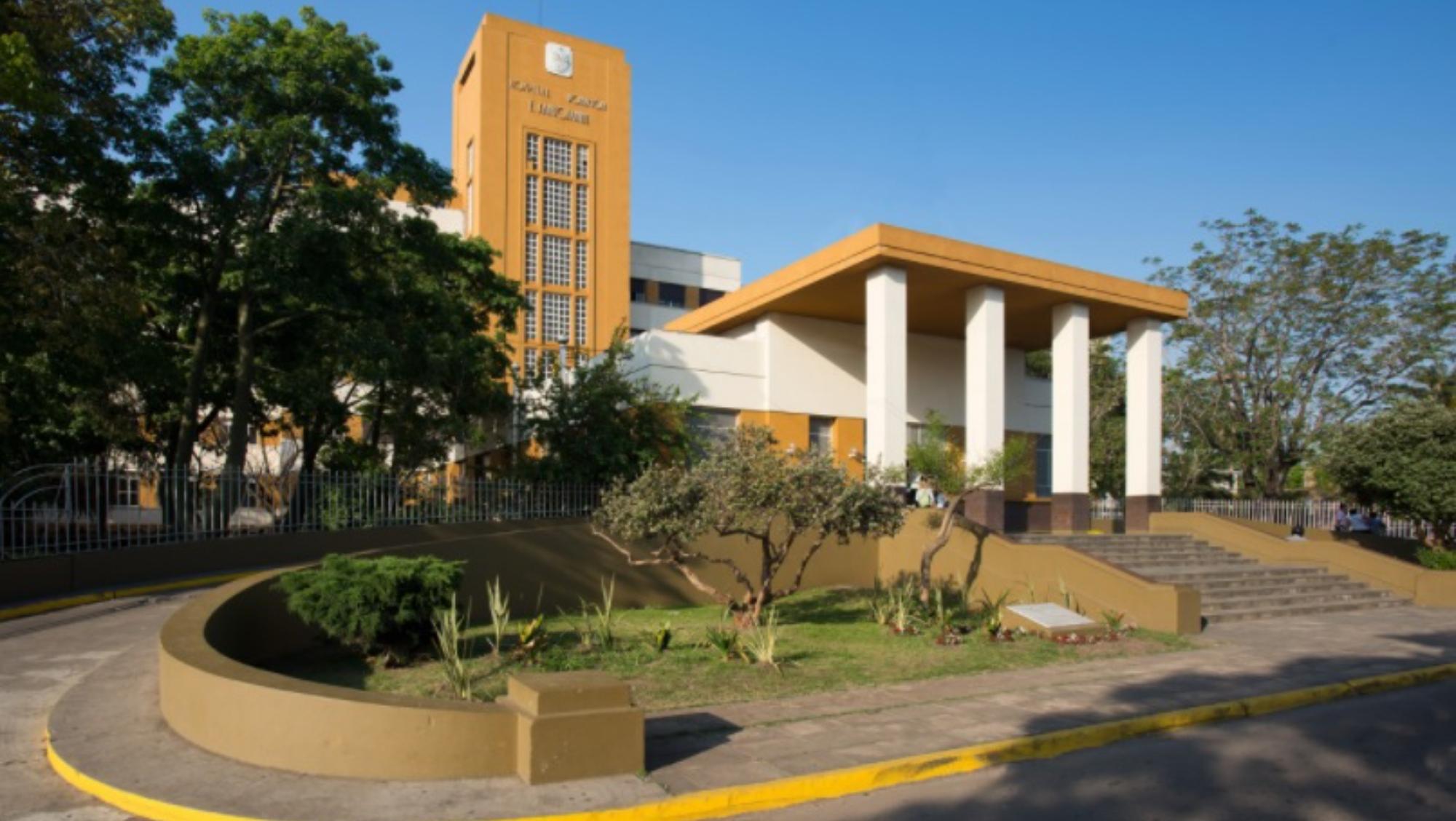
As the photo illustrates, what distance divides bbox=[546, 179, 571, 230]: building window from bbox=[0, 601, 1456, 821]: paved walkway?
3314cm

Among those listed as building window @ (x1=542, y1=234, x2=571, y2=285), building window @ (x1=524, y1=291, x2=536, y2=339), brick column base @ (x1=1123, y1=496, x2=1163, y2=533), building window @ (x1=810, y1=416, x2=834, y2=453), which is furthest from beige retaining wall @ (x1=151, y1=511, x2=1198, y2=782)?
building window @ (x1=542, y1=234, x2=571, y2=285)

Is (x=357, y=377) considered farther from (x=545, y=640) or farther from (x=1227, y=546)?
(x=1227, y=546)

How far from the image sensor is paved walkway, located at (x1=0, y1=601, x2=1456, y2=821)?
6.01 metres

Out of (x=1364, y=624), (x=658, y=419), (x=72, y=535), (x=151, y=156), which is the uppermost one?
(x=151, y=156)

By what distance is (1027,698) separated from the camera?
9.35m

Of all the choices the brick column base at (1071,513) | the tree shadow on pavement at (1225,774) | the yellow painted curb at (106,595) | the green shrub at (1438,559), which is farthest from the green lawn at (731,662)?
the green shrub at (1438,559)

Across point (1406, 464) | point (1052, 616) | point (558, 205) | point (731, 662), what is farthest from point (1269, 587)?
point (558, 205)

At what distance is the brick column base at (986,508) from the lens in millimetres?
19859

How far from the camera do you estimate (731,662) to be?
10.6m

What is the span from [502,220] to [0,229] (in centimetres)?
2861

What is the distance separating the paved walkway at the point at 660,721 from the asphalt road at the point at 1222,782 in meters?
0.55

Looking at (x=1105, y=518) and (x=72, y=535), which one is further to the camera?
(x=1105, y=518)

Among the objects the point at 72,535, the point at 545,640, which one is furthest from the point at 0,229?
the point at 545,640

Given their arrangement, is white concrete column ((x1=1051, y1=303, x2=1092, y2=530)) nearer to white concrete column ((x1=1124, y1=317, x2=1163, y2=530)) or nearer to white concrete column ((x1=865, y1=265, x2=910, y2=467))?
white concrete column ((x1=1124, y1=317, x2=1163, y2=530))
